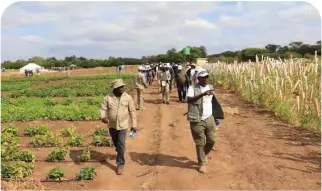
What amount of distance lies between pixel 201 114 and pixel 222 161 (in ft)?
3.94

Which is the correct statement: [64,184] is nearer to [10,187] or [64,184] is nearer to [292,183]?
[10,187]

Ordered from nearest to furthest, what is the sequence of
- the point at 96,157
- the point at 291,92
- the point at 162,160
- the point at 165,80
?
the point at 162,160
the point at 96,157
the point at 291,92
the point at 165,80

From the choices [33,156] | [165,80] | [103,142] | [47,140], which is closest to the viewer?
[33,156]

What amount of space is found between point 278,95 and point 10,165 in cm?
788

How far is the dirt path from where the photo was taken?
18.4 feet

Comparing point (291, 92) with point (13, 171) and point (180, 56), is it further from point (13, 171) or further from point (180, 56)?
point (180, 56)

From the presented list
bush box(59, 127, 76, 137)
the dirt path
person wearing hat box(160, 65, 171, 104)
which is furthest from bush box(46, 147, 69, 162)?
person wearing hat box(160, 65, 171, 104)

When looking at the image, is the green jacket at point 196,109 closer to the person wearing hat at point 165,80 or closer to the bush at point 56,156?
the bush at point 56,156

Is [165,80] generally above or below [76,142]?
above

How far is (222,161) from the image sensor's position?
6.57 metres

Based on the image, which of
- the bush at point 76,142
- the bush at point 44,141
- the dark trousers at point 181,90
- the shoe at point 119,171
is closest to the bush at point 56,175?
the shoe at point 119,171

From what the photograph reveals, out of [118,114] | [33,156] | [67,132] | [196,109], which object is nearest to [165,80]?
[67,132]

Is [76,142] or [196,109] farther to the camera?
[76,142]

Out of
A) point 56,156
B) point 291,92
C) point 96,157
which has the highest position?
point 291,92
